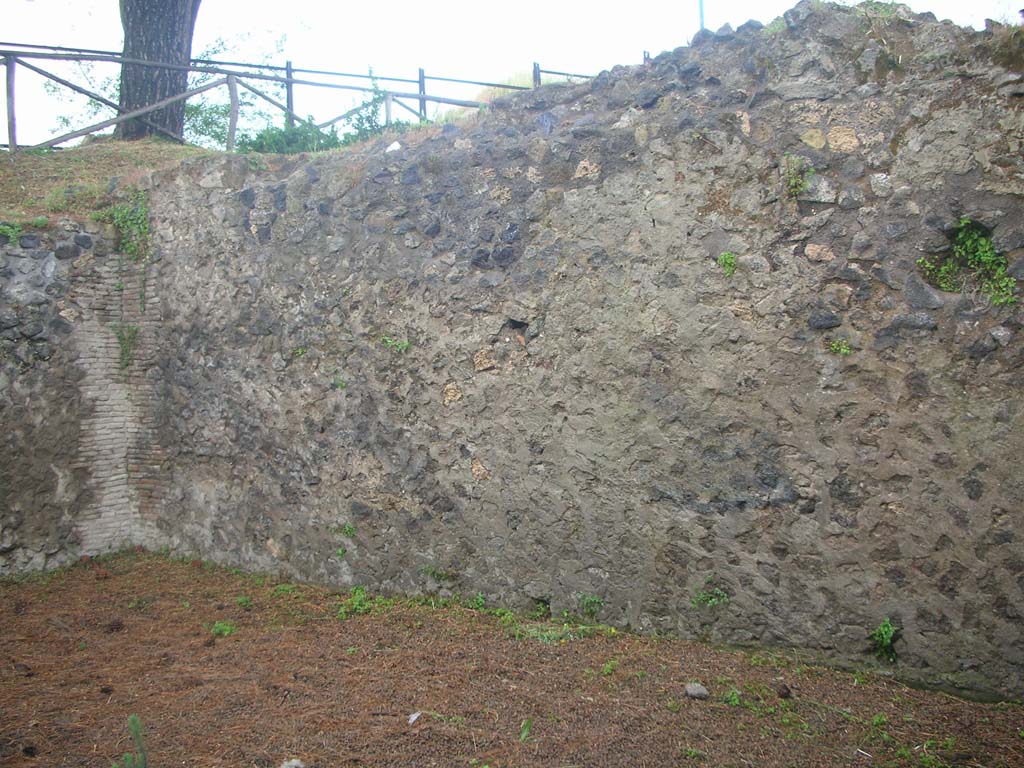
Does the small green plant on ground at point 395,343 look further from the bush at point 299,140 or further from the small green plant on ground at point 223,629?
the bush at point 299,140

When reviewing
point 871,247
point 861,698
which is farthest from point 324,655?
point 871,247

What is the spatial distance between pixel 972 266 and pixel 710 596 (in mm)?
2281

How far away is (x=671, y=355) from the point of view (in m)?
5.13

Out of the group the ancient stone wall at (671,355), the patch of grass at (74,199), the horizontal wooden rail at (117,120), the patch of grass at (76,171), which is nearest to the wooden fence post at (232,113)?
the horizontal wooden rail at (117,120)

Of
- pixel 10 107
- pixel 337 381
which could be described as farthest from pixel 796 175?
pixel 10 107

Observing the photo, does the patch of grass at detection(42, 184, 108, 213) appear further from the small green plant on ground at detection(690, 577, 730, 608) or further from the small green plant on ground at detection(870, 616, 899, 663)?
the small green plant on ground at detection(870, 616, 899, 663)

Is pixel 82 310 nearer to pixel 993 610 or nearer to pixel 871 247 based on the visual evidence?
pixel 871 247

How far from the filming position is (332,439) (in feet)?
21.7

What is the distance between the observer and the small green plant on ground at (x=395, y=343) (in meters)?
6.25

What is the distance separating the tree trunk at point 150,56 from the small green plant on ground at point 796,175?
834cm

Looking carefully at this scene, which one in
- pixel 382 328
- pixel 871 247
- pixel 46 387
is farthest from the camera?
pixel 46 387

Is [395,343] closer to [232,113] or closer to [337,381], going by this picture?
[337,381]

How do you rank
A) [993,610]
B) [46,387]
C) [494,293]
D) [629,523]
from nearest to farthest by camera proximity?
[993,610]
[629,523]
[494,293]
[46,387]

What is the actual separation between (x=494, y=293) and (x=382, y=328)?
40.2 inches
